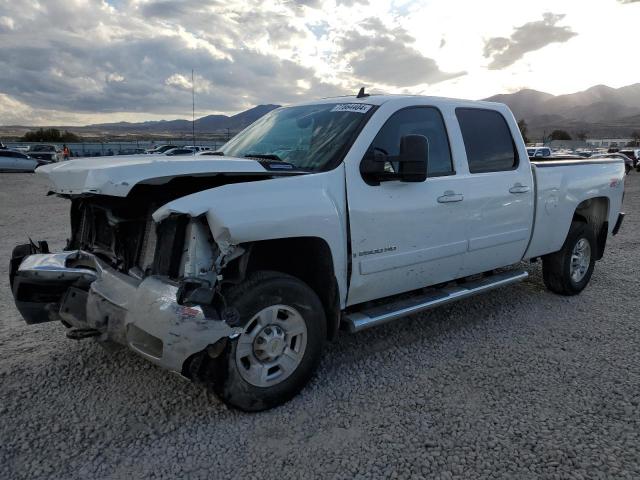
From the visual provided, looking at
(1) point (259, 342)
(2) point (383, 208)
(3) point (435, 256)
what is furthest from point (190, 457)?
(3) point (435, 256)

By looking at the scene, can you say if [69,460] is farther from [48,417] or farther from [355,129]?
[355,129]

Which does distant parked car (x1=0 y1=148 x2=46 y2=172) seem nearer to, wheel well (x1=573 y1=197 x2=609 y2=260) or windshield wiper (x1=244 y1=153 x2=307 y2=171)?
windshield wiper (x1=244 y1=153 x2=307 y2=171)

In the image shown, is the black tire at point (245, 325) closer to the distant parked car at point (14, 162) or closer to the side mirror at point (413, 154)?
the side mirror at point (413, 154)

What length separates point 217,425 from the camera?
10.2ft

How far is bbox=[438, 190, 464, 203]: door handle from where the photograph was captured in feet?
13.3

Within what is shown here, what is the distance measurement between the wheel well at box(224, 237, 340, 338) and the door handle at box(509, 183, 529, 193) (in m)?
2.18

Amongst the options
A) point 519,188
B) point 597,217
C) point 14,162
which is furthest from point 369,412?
point 14,162

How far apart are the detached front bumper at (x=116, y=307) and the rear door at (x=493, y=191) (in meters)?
2.46

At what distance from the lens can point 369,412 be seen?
328cm

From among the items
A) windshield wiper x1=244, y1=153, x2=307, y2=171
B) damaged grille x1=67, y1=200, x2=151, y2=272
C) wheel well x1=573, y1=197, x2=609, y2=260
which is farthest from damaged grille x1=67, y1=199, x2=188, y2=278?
wheel well x1=573, y1=197, x2=609, y2=260

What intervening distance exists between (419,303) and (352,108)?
1.60 m

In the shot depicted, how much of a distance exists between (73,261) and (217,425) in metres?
1.51

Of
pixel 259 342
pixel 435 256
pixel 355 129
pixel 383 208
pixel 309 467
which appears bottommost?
pixel 309 467

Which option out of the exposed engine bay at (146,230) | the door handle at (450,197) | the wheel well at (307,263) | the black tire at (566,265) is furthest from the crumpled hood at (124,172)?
the black tire at (566,265)
